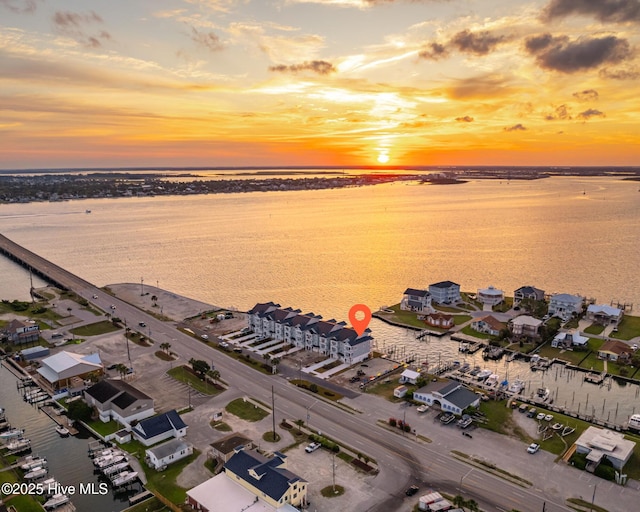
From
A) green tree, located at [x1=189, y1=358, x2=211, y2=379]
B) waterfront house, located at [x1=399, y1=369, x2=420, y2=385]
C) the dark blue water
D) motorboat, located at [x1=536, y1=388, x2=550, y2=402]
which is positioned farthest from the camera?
green tree, located at [x1=189, y1=358, x2=211, y2=379]

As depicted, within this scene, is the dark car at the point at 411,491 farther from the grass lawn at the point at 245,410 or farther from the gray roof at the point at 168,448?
the gray roof at the point at 168,448

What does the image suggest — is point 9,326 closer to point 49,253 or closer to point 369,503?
point 369,503

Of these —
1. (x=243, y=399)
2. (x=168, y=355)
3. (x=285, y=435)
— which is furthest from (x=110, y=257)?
(x=285, y=435)

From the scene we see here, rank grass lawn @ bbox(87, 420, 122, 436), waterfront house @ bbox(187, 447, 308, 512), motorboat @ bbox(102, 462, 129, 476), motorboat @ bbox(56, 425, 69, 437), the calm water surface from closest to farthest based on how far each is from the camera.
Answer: waterfront house @ bbox(187, 447, 308, 512) < motorboat @ bbox(102, 462, 129, 476) < motorboat @ bbox(56, 425, 69, 437) < grass lawn @ bbox(87, 420, 122, 436) < the calm water surface

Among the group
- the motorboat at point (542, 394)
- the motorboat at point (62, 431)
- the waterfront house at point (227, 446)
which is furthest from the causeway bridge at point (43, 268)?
the motorboat at point (542, 394)

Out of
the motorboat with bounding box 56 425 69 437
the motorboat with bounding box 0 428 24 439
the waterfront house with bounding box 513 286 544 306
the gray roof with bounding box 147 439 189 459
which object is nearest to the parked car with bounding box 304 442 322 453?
the gray roof with bounding box 147 439 189 459

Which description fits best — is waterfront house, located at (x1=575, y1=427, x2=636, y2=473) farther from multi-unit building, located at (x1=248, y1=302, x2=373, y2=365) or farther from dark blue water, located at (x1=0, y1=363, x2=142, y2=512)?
dark blue water, located at (x1=0, y1=363, x2=142, y2=512)
